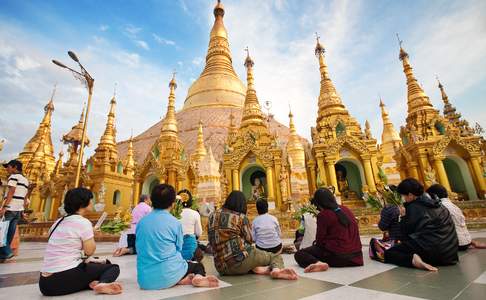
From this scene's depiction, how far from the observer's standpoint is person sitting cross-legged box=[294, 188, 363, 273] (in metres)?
3.51

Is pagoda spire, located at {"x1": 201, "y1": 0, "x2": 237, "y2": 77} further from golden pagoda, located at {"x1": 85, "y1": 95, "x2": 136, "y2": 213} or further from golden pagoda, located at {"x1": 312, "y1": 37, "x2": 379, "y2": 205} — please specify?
golden pagoda, located at {"x1": 312, "y1": 37, "x2": 379, "y2": 205}

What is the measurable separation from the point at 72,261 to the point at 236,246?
1.84 m

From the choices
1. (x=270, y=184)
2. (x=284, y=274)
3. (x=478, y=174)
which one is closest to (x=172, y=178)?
(x=270, y=184)

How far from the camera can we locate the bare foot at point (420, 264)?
3.18m

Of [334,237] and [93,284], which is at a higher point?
[334,237]

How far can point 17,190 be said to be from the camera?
5.25 metres

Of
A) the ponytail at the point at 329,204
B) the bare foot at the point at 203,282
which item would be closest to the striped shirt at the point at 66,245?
the bare foot at the point at 203,282

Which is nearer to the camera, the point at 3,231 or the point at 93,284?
the point at 93,284

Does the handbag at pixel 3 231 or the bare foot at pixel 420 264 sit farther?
the handbag at pixel 3 231

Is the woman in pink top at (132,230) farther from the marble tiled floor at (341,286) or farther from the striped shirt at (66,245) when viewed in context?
the striped shirt at (66,245)

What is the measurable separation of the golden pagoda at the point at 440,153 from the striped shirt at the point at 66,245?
14949 millimetres

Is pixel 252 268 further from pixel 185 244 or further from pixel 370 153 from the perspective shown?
pixel 370 153

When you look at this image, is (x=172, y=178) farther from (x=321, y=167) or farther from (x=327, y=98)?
(x=327, y=98)

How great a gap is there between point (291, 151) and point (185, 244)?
1818 cm
